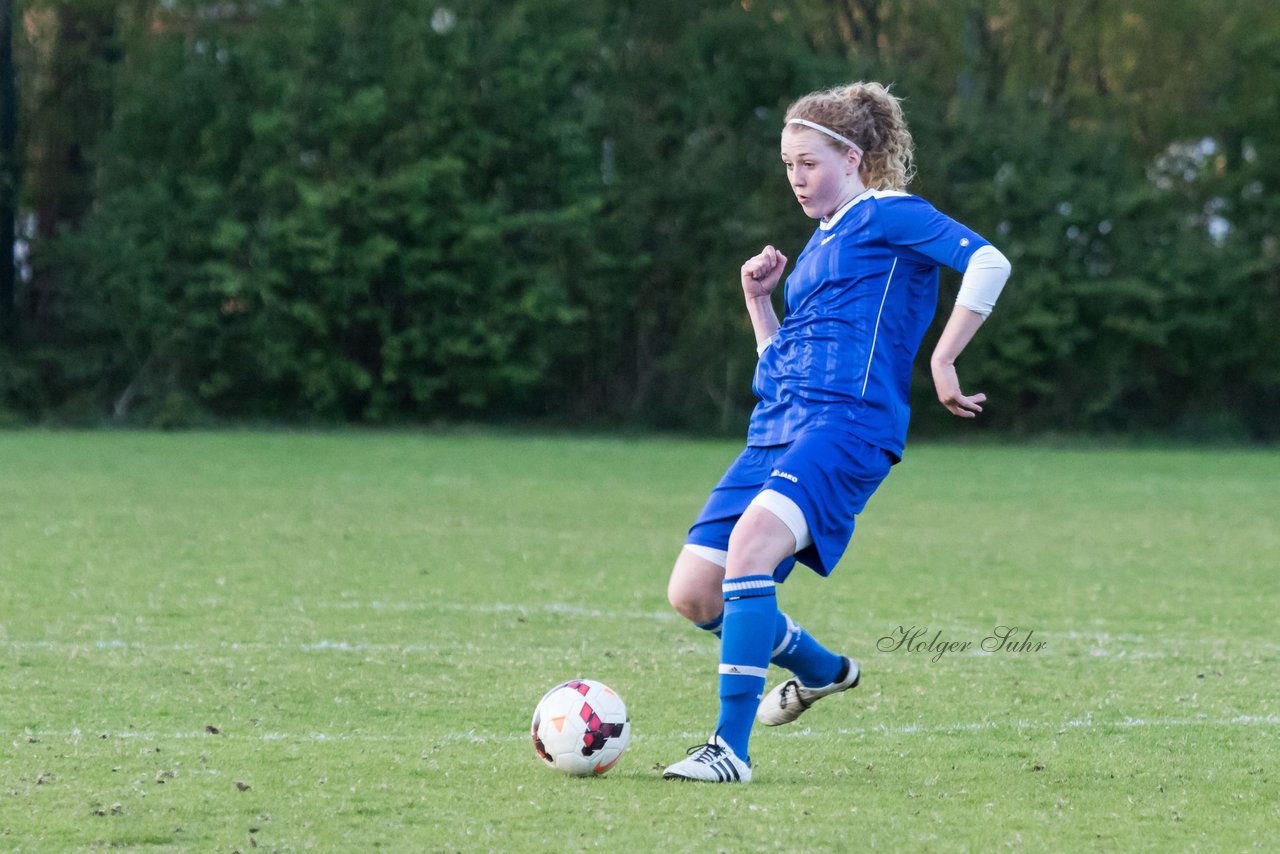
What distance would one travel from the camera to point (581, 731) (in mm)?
4723

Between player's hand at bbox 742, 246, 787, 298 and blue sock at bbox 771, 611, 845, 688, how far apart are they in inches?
38.4

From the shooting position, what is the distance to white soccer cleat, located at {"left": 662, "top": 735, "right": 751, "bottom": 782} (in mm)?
4656

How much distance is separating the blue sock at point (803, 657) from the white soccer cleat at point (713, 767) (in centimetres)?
50

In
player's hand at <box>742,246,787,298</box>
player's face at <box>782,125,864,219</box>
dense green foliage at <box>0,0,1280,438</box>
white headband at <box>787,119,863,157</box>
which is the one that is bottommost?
dense green foliage at <box>0,0,1280,438</box>

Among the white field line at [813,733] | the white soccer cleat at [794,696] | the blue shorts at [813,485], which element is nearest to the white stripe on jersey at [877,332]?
the blue shorts at [813,485]

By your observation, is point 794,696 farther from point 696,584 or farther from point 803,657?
point 696,584

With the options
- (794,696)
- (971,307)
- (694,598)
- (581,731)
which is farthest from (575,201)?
(581,731)

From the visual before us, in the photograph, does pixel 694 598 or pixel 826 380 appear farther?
pixel 694 598

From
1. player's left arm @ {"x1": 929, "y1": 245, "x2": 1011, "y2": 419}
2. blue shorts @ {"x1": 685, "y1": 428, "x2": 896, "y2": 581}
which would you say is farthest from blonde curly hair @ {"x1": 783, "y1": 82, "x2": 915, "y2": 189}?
blue shorts @ {"x1": 685, "y1": 428, "x2": 896, "y2": 581}

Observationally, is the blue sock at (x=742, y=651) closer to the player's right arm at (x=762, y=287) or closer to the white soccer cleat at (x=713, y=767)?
the white soccer cleat at (x=713, y=767)

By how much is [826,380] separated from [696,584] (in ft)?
2.24

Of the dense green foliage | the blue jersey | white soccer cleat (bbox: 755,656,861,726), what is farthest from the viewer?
the dense green foliage

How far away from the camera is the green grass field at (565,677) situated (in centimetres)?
426

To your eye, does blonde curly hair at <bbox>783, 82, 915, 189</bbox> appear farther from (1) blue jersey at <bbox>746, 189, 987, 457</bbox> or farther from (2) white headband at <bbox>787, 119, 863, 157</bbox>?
(1) blue jersey at <bbox>746, 189, 987, 457</bbox>
